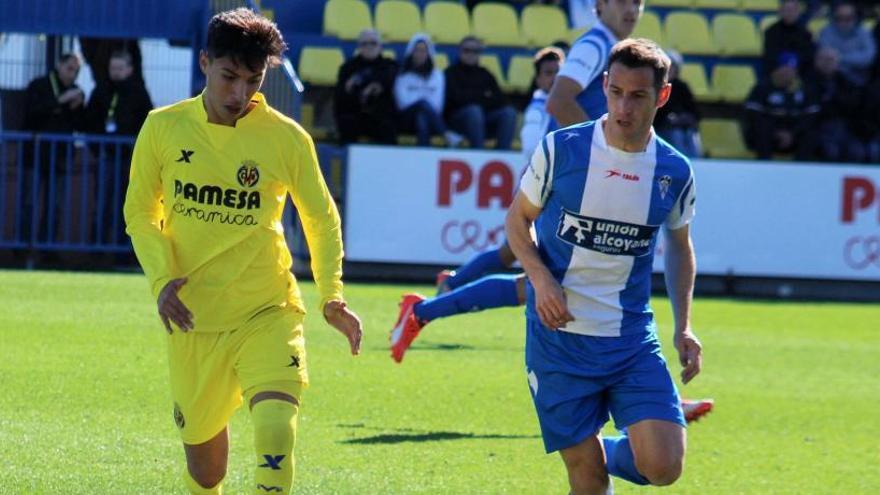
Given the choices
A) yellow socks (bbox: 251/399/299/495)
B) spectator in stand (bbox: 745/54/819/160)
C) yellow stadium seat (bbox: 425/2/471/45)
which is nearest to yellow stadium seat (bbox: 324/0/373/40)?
yellow stadium seat (bbox: 425/2/471/45)

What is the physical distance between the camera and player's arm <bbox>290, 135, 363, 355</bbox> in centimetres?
546

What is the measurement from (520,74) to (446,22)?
114 centimetres

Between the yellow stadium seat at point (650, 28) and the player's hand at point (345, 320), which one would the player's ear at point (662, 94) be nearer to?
the player's hand at point (345, 320)

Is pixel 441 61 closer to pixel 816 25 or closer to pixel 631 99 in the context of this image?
pixel 816 25

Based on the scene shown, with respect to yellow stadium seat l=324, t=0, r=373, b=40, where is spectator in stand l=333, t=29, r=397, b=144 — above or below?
below

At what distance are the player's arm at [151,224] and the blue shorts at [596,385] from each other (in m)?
1.28

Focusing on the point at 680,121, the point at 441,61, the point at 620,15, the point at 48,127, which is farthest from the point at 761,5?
the point at 620,15

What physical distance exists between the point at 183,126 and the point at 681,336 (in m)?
1.89

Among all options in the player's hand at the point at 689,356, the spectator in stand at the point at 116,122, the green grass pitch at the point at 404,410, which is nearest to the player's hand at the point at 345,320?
the player's hand at the point at 689,356

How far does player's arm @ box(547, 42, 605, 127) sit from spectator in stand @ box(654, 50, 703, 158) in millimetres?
10003

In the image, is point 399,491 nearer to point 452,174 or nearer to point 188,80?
point 452,174

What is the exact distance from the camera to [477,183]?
17.3m

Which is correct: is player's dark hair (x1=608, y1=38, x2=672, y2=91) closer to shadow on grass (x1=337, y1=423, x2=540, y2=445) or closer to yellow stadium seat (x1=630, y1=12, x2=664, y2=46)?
shadow on grass (x1=337, y1=423, x2=540, y2=445)

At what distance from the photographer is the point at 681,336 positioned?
19.1ft
